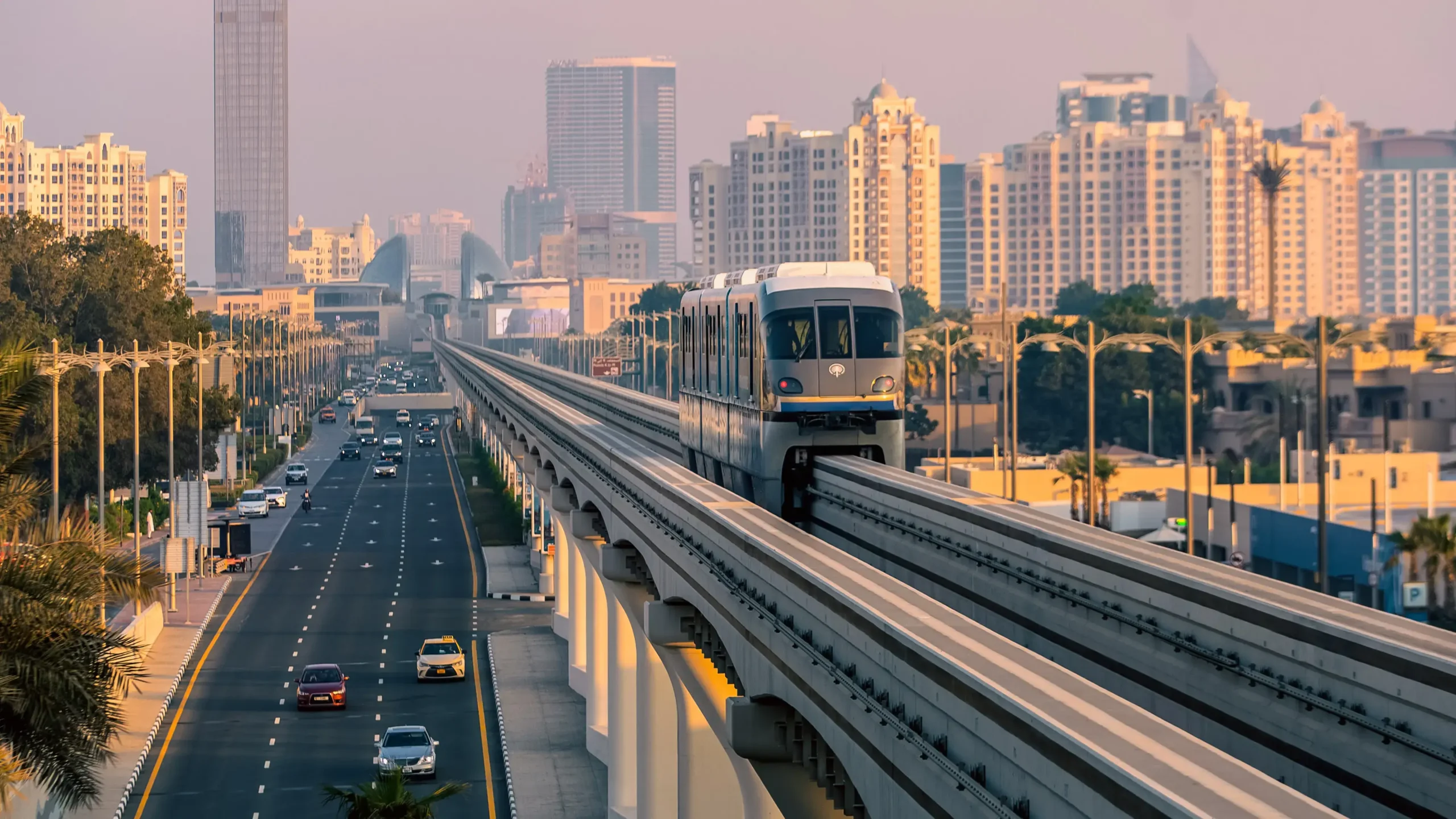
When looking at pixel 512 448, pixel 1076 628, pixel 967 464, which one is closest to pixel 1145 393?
pixel 967 464

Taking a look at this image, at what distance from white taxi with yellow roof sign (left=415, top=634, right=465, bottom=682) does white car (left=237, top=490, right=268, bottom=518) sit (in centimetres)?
4915

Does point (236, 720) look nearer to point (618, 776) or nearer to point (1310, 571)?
point (618, 776)

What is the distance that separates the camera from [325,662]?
64.2 m

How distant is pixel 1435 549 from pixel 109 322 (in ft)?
223

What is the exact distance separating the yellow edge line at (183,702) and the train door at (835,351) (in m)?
19.9

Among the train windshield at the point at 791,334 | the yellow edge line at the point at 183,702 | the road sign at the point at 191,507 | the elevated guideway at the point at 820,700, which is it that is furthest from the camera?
the road sign at the point at 191,507

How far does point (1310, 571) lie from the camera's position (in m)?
63.3

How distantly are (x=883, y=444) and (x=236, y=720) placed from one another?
85.8 feet

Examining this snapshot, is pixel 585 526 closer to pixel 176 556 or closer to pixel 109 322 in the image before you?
pixel 176 556

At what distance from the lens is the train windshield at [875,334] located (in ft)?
116

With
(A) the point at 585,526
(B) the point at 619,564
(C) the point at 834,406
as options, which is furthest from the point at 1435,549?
(A) the point at 585,526

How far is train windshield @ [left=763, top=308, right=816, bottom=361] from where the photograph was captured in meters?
35.0

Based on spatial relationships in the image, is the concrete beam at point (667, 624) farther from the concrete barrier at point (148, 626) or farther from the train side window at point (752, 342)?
the concrete barrier at point (148, 626)

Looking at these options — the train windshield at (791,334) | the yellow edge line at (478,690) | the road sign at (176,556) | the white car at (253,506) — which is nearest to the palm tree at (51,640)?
the train windshield at (791,334)
